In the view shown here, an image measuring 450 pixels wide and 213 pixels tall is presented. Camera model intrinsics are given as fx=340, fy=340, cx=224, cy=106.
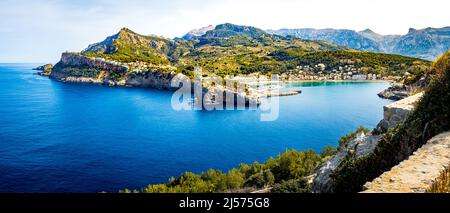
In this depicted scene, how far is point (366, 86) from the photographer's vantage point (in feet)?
348

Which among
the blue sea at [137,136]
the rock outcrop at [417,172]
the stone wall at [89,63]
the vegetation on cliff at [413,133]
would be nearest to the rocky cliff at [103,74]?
the stone wall at [89,63]

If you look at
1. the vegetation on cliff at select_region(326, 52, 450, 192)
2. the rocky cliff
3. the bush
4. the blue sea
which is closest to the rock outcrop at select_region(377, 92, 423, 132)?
the vegetation on cliff at select_region(326, 52, 450, 192)

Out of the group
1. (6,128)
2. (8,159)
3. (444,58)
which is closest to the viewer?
(444,58)

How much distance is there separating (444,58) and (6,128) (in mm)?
57044

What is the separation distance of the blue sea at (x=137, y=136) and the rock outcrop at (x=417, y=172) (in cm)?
2736

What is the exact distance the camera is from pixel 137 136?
1938 inches

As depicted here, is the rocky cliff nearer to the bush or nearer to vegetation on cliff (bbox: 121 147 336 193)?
vegetation on cliff (bbox: 121 147 336 193)

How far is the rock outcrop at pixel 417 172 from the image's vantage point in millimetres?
5407

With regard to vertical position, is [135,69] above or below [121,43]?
below

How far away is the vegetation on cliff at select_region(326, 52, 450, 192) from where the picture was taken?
820 cm

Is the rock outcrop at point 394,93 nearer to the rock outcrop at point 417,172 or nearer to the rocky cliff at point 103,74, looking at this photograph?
the rocky cliff at point 103,74
